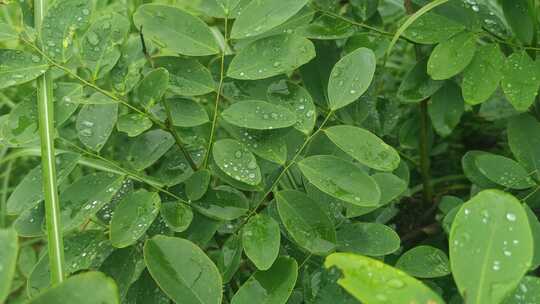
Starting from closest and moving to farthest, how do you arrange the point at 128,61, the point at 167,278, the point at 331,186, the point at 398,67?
the point at 167,278 → the point at 331,186 → the point at 128,61 → the point at 398,67

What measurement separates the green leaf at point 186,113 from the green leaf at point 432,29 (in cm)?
36

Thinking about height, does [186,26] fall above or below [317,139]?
above

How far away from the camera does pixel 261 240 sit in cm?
87

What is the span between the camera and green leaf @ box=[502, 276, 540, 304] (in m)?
0.70

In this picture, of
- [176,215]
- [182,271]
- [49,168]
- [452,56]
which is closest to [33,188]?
[49,168]

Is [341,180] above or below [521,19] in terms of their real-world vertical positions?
below

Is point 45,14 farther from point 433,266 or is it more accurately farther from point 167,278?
point 433,266

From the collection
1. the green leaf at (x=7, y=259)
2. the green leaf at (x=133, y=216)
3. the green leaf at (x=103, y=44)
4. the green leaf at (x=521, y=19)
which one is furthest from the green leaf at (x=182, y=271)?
the green leaf at (x=521, y=19)

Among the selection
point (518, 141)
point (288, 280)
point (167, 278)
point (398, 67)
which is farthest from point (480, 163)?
point (398, 67)

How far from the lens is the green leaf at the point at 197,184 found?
932mm

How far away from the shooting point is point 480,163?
1.04 m

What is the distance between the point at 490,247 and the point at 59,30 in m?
0.67

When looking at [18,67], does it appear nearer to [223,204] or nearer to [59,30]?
[59,30]

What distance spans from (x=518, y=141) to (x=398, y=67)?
30.5 inches
